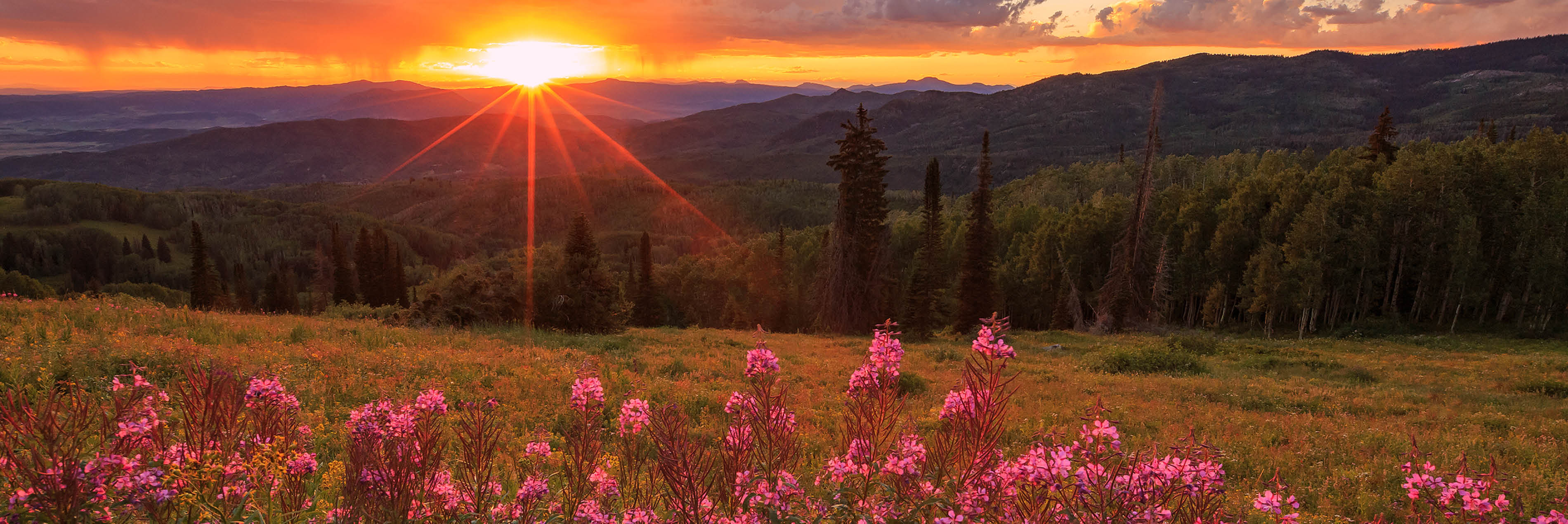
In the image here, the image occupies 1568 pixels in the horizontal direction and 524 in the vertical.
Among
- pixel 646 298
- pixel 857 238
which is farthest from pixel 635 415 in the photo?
pixel 646 298

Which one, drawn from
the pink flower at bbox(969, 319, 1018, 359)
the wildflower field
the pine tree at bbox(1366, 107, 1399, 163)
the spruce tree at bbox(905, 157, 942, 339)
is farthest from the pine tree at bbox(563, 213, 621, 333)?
the pine tree at bbox(1366, 107, 1399, 163)

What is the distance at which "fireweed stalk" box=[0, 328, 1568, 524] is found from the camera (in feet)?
9.87

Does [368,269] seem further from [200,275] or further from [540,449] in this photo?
[540,449]

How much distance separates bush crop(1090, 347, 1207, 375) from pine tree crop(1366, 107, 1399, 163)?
177ft

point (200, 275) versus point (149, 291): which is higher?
point (200, 275)

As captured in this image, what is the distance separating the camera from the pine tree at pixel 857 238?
33781mm

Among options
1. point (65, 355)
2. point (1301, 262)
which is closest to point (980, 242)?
point (1301, 262)

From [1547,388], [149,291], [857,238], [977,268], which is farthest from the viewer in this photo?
[149,291]

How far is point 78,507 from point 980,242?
4964 centimetres

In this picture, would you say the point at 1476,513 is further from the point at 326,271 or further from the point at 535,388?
the point at 326,271

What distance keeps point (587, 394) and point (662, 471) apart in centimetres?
98

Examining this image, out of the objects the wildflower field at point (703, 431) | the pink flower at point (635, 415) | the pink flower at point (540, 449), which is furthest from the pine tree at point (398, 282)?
the pink flower at point (635, 415)

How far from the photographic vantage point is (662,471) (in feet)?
11.1

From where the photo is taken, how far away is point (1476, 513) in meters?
3.19
